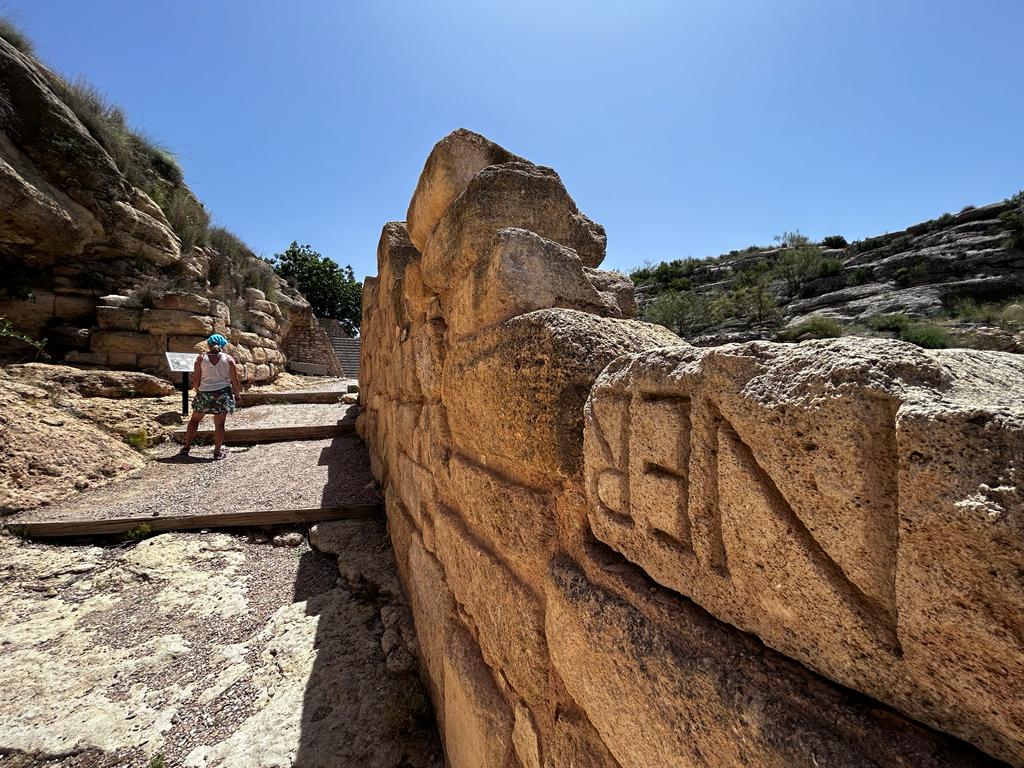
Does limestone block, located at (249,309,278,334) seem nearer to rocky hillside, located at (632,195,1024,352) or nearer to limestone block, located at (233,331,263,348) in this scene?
limestone block, located at (233,331,263,348)

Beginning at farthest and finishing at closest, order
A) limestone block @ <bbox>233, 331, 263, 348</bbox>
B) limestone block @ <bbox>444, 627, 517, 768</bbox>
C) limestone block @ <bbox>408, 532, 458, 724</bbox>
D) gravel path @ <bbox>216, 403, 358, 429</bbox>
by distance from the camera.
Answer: limestone block @ <bbox>233, 331, 263, 348</bbox> → gravel path @ <bbox>216, 403, 358, 429</bbox> → limestone block @ <bbox>408, 532, 458, 724</bbox> → limestone block @ <bbox>444, 627, 517, 768</bbox>

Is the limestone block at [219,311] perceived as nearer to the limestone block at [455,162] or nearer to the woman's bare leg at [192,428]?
the woman's bare leg at [192,428]

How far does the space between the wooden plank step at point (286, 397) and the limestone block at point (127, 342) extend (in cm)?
117

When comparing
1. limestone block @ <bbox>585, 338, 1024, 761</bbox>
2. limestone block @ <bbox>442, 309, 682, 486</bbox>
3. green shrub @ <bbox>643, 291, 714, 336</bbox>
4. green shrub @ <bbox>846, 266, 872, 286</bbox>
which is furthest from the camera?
green shrub @ <bbox>643, 291, 714, 336</bbox>

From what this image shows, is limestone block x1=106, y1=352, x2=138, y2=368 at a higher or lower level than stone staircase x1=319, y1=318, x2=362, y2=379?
lower

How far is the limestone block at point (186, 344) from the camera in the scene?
6086 mm

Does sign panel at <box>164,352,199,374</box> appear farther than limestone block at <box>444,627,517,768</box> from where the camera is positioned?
Yes

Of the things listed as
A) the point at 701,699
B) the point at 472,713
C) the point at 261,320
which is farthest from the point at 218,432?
the point at 701,699

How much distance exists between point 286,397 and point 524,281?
6.40 meters

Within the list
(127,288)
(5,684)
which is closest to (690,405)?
(5,684)

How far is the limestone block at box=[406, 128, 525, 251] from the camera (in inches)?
65.6


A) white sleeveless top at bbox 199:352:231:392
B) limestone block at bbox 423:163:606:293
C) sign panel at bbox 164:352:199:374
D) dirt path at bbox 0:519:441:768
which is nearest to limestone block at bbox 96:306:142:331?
sign panel at bbox 164:352:199:374

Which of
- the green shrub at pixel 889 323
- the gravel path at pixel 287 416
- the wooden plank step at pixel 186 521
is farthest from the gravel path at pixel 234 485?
the green shrub at pixel 889 323

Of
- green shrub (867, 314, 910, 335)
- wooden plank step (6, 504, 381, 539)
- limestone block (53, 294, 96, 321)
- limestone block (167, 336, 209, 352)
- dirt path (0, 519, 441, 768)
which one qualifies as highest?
green shrub (867, 314, 910, 335)
